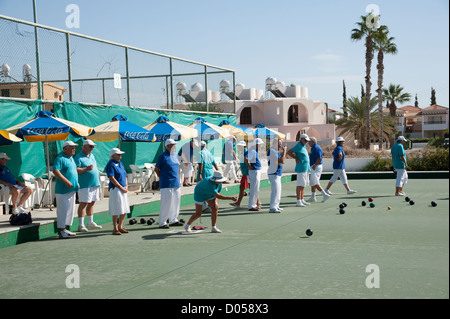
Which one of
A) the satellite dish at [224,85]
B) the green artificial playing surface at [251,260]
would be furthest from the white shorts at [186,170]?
the satellite dish at [224,85]

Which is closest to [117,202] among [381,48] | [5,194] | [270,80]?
[5,194]

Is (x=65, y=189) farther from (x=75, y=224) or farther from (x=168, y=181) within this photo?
(x=168, y=181)

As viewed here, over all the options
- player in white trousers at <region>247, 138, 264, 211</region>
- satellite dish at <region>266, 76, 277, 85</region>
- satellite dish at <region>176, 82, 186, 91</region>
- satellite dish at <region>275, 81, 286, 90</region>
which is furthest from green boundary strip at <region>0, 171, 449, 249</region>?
satellite dish at <region>275, 81, 286, 90</region>

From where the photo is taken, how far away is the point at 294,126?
52.2m

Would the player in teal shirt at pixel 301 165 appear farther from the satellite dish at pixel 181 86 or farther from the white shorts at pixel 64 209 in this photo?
the satellite dish at pixel 181 86

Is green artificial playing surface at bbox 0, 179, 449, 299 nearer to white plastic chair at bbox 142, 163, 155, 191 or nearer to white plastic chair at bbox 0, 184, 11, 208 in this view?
white plastic chair at bbox 0, 184, 11, 208

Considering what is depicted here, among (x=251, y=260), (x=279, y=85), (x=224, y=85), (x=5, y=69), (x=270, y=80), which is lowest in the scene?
(x=251, y=260)

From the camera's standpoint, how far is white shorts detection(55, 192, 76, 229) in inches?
371

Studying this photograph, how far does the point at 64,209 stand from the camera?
9.43m

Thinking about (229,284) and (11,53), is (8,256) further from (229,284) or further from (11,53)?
(11,53)

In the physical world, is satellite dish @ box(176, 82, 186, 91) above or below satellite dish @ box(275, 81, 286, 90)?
below

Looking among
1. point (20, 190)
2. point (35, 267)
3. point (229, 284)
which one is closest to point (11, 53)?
point (20, 190)

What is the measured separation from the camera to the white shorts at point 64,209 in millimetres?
9430

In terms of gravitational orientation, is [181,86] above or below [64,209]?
above
